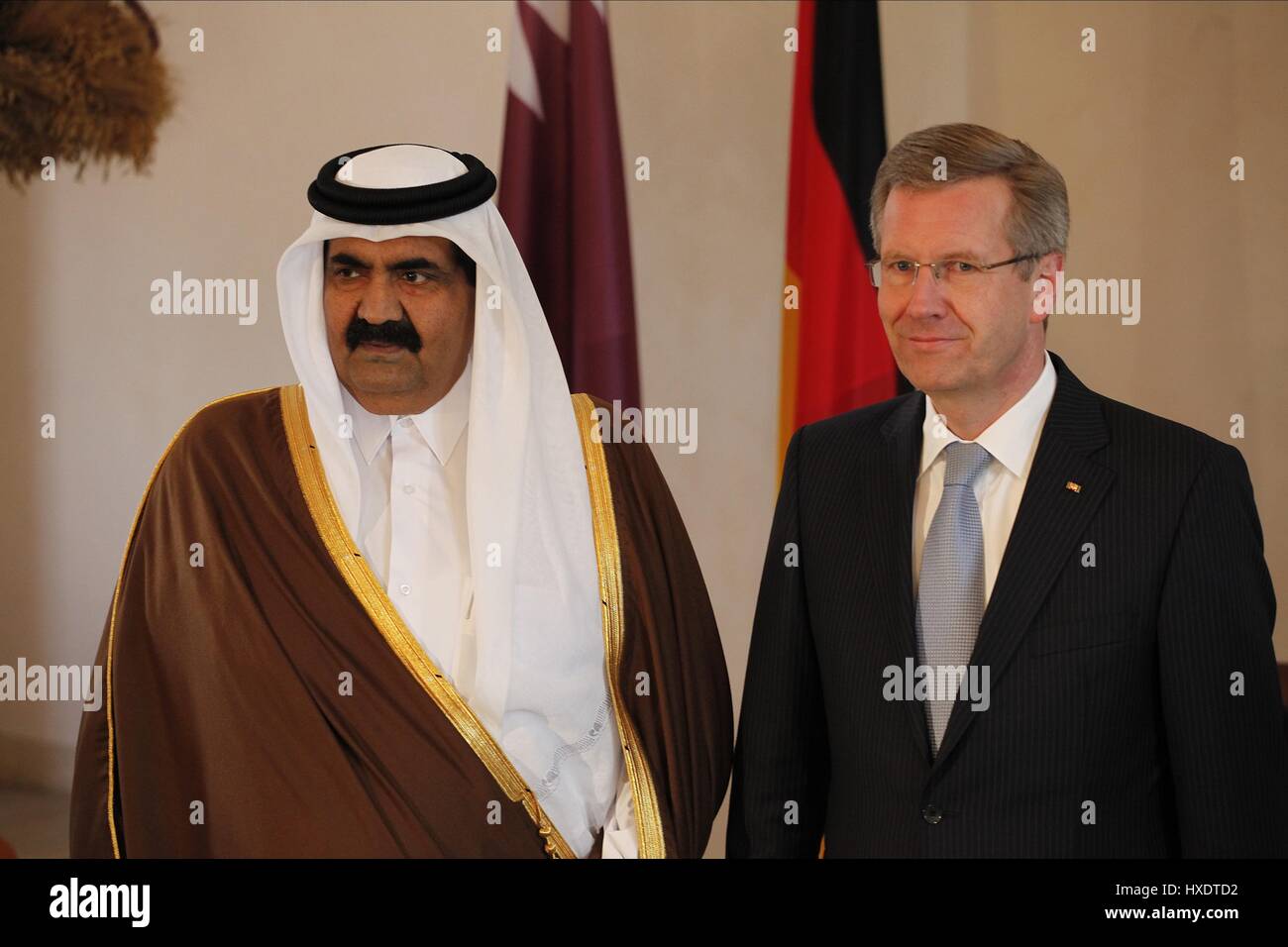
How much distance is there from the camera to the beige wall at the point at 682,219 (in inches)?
109

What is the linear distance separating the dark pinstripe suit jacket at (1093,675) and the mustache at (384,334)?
31.4 inches

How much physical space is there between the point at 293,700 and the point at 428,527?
0.36m

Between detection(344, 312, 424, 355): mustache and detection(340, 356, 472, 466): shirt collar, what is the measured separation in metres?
0.11

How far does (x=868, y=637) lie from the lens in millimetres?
1909

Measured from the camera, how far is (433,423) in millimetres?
2207

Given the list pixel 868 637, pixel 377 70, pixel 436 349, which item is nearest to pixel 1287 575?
pixel 868 637

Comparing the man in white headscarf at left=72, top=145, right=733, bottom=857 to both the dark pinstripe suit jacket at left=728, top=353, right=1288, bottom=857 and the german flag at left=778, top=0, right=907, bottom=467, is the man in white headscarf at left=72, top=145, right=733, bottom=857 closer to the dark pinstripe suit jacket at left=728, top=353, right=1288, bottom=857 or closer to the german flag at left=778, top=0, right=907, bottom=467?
the dark pinstripe suit jacket at left=728, top=353, right=1288, bottom=857

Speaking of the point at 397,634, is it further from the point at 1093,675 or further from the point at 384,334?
the point at 1093,675

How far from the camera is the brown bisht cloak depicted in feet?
6.73

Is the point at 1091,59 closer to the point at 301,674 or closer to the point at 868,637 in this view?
the point at 868,637

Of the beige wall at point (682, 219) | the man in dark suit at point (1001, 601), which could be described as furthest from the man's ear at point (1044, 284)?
the beige wall at point (682, 219)

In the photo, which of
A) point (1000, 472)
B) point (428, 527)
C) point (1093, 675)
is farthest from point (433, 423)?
point (1093, 675)

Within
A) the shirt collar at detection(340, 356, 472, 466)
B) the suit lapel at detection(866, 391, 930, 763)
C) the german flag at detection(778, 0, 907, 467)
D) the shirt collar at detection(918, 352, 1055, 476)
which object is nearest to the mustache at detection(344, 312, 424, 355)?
the shirt collar at detection(340, 356, 472, 466)
